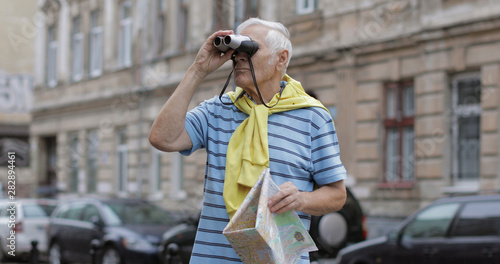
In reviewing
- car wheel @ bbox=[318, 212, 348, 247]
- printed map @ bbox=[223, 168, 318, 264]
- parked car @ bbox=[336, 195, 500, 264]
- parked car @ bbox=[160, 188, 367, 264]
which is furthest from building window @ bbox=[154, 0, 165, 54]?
printed map @ bbox=[223, 168, 318, 264]

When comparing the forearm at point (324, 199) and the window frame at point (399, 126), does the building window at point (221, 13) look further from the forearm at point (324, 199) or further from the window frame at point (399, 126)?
the forearm at point (324, 199)

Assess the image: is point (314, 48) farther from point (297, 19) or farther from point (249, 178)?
point (249, 178)

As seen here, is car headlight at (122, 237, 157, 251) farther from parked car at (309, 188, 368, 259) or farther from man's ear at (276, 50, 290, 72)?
man's ear at (276, 50, 290, 72)

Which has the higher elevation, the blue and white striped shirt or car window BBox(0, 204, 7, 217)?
the blue and white striped shirt

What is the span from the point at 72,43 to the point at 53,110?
2.84m

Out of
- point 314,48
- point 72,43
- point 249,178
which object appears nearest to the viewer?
point 249,178

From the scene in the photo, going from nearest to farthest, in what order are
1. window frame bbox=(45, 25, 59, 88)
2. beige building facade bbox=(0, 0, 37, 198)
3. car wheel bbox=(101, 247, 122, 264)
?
1. car wheel bbox=(101, 247, 122, 264)
2. window frame bbox=(45, 25, 59, 88)
3. beige building facade bbox=(0, 0, 37, 198)

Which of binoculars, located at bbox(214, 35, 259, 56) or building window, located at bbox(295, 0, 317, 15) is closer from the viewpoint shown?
binoculars, located at bbox(214, 35, 259, 56)

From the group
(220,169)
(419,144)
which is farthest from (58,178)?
(220,169)

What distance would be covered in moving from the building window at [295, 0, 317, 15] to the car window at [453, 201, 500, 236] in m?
10.2

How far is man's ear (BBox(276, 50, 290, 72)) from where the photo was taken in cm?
318

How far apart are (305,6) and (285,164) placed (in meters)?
16.1

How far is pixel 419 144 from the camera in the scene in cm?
1538

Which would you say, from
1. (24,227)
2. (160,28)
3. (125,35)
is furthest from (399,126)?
(125,35)
